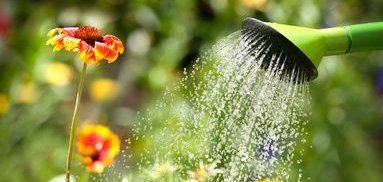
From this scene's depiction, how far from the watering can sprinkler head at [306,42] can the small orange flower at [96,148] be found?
1.02 feet

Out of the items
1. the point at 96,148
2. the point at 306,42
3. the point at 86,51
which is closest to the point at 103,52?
the point at 86,51

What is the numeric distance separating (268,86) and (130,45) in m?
2.13

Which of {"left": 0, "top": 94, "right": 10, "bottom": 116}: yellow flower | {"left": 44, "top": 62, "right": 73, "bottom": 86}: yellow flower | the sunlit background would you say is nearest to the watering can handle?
the sunlit background

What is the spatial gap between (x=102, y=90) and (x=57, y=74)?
0.17m

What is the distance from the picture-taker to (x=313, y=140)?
8.92ft

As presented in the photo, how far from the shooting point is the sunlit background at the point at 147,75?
2.71m

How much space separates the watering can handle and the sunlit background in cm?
131

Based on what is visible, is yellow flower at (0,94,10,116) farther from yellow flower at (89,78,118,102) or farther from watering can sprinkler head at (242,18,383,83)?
watering can sprinkler head at (242,18,383,83)

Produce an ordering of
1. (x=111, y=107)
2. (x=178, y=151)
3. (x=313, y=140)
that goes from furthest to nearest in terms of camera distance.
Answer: (x=111, y=107) < (x=313, y=140) < (x=178, y=151)

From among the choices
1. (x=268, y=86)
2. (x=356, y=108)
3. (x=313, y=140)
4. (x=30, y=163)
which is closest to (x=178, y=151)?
(x=268, y=86)

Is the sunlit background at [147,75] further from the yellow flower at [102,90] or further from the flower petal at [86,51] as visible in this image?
the flower petal at [86,51]

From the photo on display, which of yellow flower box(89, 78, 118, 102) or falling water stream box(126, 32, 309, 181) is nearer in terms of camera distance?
falling water stream box(126, 32, 309, 181)

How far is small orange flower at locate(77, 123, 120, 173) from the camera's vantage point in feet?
4.54

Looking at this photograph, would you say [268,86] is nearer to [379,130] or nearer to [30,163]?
[30,163]
